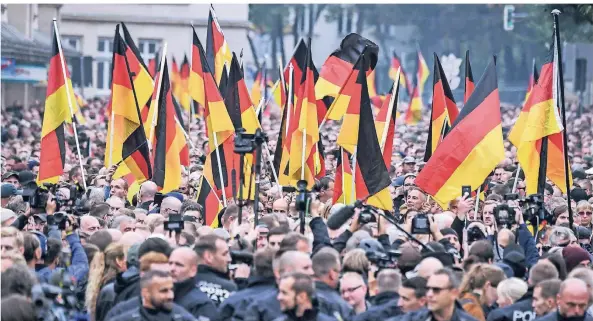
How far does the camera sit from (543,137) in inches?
704

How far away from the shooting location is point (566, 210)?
17.7 metres

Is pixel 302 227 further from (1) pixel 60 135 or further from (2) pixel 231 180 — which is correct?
(1) pixel 60 135

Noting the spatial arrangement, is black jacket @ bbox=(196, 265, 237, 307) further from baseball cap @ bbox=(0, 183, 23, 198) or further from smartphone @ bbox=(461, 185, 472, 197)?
baseball cap @ bbox=(0, 183, 23, 198)

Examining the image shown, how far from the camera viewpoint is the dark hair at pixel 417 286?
11.6 metres

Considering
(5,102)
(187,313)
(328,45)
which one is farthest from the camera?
(328,45)

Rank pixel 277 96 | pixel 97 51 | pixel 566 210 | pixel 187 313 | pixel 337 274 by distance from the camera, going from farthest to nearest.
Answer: pixel 97 51, pixel 277 96, pixel 566 210, pixel 337 274, pixel 187 313

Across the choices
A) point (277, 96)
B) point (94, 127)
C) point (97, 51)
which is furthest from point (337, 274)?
point (97, 51)

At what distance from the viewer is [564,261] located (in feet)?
44.1

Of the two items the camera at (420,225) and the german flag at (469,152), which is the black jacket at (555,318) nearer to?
the camera at (420,225)

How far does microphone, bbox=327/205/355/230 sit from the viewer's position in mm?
13456

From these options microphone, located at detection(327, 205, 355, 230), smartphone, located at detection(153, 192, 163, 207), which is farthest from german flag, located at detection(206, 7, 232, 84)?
microphone, located at detection(327, 205, 355, 230)

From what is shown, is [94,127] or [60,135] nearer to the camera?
[60,135]

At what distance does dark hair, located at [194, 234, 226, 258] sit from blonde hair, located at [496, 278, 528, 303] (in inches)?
73.9

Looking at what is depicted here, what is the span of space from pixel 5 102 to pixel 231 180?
36.5m
